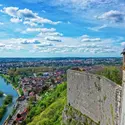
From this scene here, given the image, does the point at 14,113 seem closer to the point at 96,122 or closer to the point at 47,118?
the point at 47,118

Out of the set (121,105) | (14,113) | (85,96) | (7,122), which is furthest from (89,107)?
(14,113)

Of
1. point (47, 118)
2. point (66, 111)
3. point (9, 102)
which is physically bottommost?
point (9, 102)

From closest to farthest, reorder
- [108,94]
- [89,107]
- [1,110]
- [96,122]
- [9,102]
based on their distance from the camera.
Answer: [108,94], [96,122], [89,107], [1,110], [9,102]

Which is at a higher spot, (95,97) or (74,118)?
(95,97)

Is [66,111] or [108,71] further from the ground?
[108,71]

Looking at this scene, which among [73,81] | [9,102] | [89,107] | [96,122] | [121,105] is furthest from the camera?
[9,102]

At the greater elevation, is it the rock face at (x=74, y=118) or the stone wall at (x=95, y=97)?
the stone wall at (x=95, y=97)

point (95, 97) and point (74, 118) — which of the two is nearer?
point (95, 97)

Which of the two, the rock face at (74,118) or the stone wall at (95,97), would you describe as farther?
the rock face at (74,118)
